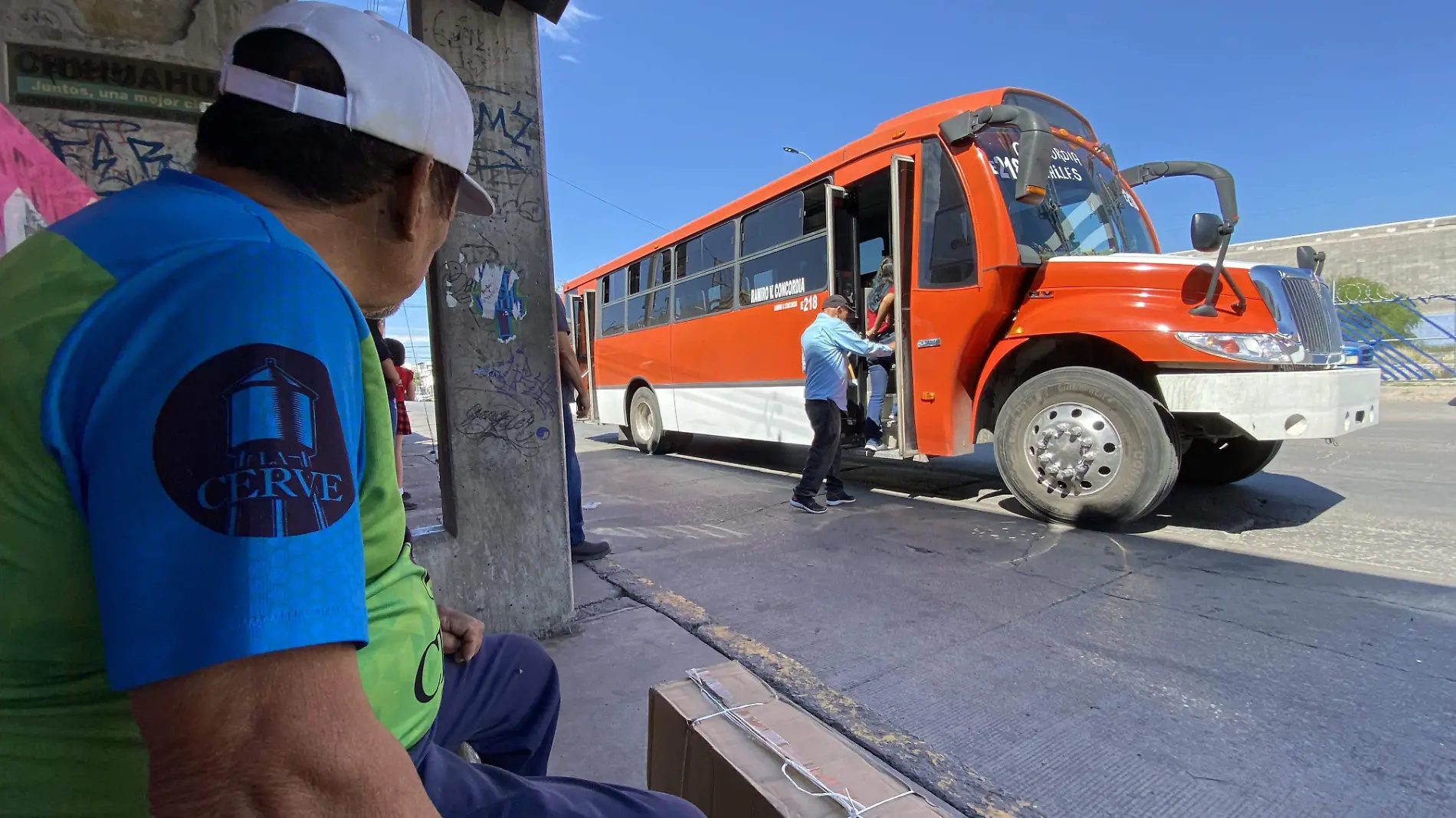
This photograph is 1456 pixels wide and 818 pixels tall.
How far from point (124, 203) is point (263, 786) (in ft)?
2.09

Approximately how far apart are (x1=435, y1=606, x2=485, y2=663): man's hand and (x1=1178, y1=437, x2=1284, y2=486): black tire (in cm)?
561

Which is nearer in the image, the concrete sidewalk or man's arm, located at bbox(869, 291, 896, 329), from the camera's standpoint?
the concrete sidewalk

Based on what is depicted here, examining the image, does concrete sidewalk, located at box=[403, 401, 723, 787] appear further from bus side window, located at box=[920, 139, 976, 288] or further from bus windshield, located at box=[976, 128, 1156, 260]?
bus windshield, located at box=[976, 128, 1156, 260]

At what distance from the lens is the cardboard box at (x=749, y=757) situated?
123cm

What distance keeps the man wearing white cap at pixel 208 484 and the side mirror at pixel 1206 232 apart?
15.5 feet

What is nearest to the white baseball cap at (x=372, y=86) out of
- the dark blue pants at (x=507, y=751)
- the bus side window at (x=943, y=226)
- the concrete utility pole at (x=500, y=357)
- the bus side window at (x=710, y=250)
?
the dark blue pants at (x=507, y=751)

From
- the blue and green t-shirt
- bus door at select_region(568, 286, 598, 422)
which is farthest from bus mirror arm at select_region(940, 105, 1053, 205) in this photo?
bus door at select_region(568, 286, 598, 422)

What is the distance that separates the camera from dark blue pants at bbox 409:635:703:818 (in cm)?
106

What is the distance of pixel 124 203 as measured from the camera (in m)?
0.78

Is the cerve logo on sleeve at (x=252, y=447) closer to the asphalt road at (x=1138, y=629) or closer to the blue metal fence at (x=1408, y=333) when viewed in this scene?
the asphalt road at (x=1138, y=629)

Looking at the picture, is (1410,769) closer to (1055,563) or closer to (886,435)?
(1055,563)

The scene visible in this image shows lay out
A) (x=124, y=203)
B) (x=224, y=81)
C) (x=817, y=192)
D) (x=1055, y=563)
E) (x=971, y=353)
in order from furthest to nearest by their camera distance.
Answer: (x=817, y=192), (x=971, y=353), (x=1055, y=563), (x=224, y=81), (x=124, y=203)

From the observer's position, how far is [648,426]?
34.4 ft

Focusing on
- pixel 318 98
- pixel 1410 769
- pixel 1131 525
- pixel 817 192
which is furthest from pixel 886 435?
pixel 318 98
